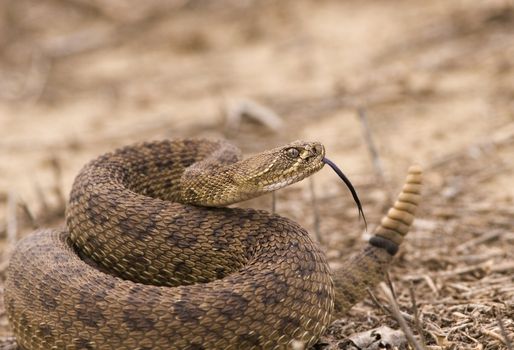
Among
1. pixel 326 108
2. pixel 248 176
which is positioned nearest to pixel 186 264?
pixel 248 176

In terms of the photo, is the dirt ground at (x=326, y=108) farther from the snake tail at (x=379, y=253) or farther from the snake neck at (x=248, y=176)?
the snake neck at (x=248, y=176)

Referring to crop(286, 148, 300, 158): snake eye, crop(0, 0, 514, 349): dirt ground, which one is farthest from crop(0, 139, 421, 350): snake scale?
crop(0, 0, 514, 349): dirt ground

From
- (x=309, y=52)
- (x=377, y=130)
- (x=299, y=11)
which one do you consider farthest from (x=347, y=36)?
(x=377, y=130)

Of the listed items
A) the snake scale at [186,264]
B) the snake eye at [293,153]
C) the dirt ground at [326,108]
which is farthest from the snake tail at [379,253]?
the snake eye at [293,153]

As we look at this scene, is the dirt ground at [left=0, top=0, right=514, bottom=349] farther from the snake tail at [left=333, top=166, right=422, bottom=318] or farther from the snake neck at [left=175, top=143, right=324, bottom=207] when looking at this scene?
the snake neck at [left=175, top=143, right=324, bottom=207]

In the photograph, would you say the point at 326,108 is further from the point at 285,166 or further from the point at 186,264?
the point at 186,264

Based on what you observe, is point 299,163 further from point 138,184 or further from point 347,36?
point 347,36
